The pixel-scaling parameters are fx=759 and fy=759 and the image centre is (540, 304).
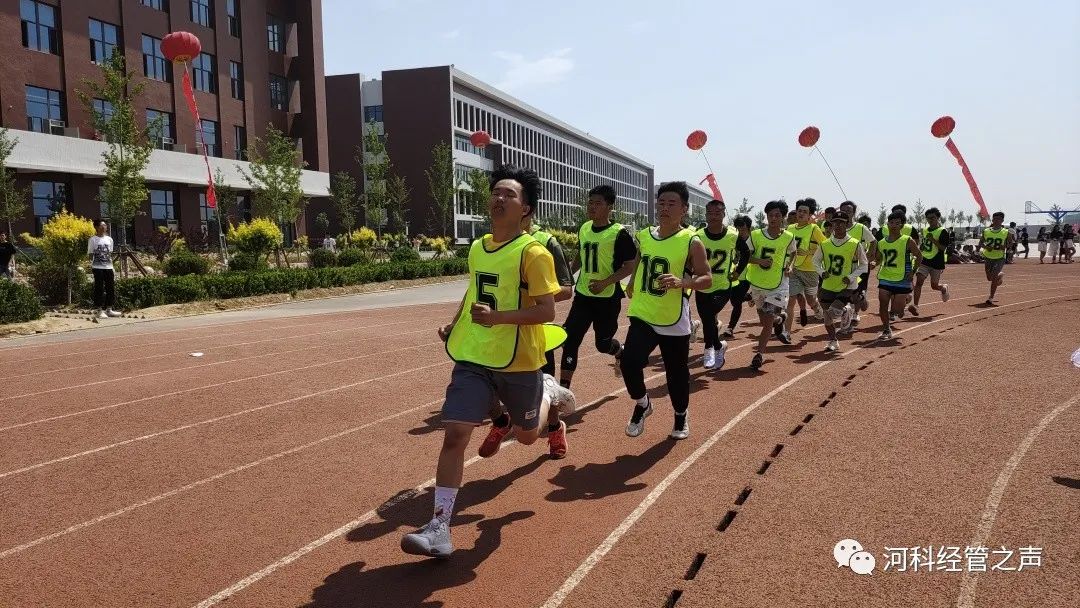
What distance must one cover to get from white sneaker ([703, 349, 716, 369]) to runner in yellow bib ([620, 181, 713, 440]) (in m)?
2.96

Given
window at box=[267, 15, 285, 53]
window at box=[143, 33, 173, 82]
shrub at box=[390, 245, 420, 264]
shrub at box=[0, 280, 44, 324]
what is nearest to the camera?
shrub at box=[0, 280, 44, 324]

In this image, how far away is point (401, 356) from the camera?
10.5 metres

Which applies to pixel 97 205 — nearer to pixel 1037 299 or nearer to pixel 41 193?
pixel 41 193

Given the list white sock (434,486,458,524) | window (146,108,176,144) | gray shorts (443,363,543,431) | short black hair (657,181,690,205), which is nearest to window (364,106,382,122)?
window (146,108,176,144)

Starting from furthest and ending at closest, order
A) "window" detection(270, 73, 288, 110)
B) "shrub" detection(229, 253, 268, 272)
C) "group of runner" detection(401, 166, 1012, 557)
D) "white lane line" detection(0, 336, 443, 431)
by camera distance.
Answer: "window" detection(270, 73, 288, 110) < "shrub" detection(229, 253, 268, 272) < "white lane line" detection(0, 336, 443, 431) < "group of runner" detection(401, 166, 1012, 557)

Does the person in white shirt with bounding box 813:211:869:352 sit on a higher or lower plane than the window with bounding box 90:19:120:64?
lower

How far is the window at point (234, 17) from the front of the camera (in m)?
42.5

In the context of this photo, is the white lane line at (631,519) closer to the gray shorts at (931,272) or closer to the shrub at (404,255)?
the gray shorts at (931,272)

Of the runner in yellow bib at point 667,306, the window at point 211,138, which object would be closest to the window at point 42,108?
the window at point 211,138

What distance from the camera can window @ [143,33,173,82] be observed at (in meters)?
36.2

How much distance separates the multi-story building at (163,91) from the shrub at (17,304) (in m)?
13.4

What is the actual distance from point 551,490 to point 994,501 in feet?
8.69

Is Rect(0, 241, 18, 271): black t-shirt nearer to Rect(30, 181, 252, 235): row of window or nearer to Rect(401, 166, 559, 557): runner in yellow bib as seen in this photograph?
Rect(30, 181, 252, 235): row of window

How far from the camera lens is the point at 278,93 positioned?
4716cm
